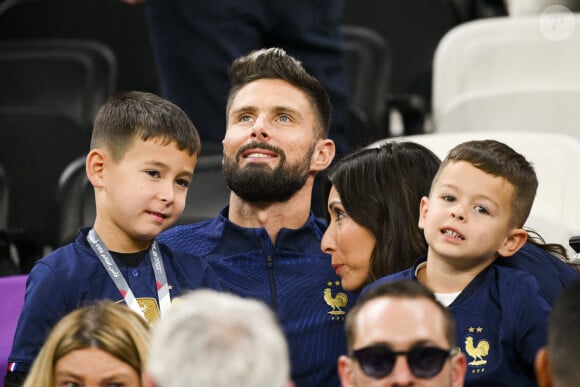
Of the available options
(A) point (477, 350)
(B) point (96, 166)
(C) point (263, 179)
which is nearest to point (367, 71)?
(C) point (263, 179)

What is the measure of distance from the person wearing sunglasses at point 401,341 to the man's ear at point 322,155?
1310mm

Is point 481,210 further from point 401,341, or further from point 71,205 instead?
point 71,205

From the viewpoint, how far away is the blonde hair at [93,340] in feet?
8.05

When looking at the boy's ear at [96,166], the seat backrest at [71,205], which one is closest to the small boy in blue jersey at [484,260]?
the boy's ear at [96,166]

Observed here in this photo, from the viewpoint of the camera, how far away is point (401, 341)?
2207 millimetres

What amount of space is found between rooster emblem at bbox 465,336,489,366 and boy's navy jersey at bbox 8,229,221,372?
637 millimetres

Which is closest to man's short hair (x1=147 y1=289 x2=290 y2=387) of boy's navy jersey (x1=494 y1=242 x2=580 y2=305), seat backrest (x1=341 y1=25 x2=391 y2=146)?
boy's navy jersey (x1=494 y1=242 x2=580 y2=305)

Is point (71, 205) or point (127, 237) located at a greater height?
point (127, 237)

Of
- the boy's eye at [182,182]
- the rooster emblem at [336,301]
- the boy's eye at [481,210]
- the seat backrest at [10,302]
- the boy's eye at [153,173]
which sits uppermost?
the boy's eye at [153,173]

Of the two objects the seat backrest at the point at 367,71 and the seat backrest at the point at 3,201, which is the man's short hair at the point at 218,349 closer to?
the seat backrest at the point at 3,201

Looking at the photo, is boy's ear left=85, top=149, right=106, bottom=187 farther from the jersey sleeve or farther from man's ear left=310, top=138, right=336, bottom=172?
man's ear left=310, top=138, right=336, bottom=172

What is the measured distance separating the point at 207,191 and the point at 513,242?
1.30 m

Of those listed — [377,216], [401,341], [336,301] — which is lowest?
[336,301]

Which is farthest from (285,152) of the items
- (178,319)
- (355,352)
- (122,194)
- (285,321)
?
(178,319)
